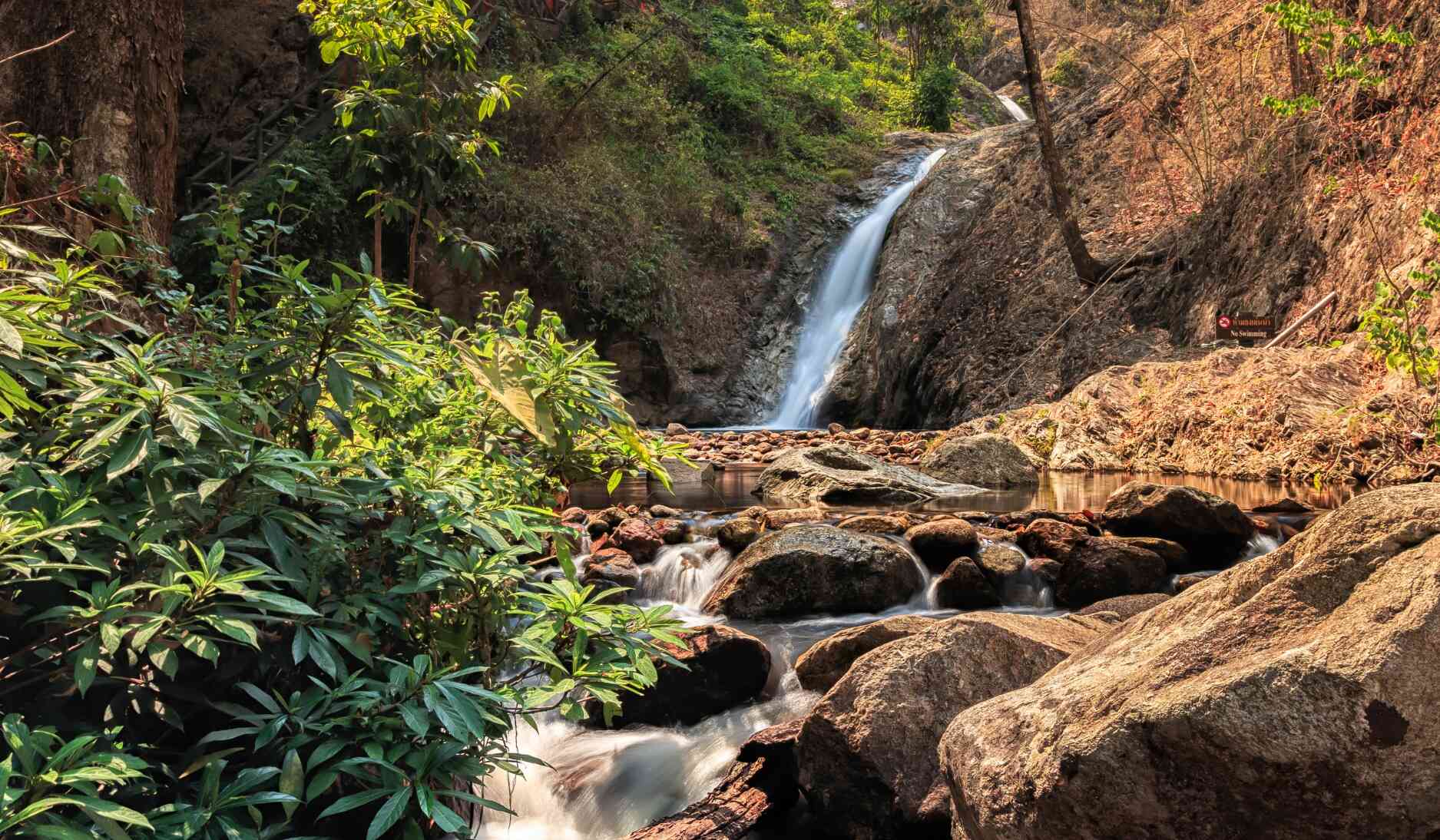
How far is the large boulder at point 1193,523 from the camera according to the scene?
637cm

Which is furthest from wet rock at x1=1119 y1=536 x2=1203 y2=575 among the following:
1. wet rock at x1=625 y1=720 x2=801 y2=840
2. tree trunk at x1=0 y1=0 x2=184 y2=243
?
tree trunk at x1=0 y1=0 x2=184 y2=243

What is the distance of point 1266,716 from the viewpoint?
5.75 ft

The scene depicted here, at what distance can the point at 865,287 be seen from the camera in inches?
746

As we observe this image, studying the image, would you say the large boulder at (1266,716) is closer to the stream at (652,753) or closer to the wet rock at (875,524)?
the stream at (652,753)

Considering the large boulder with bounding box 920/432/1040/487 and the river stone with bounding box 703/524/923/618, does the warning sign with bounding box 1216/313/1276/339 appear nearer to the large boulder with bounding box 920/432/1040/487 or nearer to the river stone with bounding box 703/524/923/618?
the large boulder with bounding box 920/432/1040/487

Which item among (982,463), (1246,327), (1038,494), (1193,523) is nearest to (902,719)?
(1193,523)

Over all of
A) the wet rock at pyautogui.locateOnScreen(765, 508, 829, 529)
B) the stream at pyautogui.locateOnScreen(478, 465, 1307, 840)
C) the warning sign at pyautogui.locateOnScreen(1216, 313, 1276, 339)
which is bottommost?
the wet rock at pyautogui.locateOnScreen(765, 508, 829, 529)

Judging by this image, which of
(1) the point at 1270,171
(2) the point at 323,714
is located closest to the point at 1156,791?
(2) the point at 323,714

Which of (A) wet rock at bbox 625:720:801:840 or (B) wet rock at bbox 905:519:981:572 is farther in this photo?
(B) wet rock at bbox 905:519:981:572

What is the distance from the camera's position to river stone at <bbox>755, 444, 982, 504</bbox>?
30.3 ft

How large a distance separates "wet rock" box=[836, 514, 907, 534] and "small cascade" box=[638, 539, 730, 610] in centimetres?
102

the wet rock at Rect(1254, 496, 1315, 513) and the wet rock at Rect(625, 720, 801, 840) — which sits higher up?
the wet rock at Rect(625, 720, 801, 840)

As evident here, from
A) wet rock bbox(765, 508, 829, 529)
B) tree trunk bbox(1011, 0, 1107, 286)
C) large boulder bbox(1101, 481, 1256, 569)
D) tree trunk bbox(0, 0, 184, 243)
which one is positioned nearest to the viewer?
tree trunk bbox(0, 0, 184, 243)

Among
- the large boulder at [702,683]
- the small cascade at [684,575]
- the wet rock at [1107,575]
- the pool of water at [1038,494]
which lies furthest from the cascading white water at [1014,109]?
the large boulder at [702,683]
